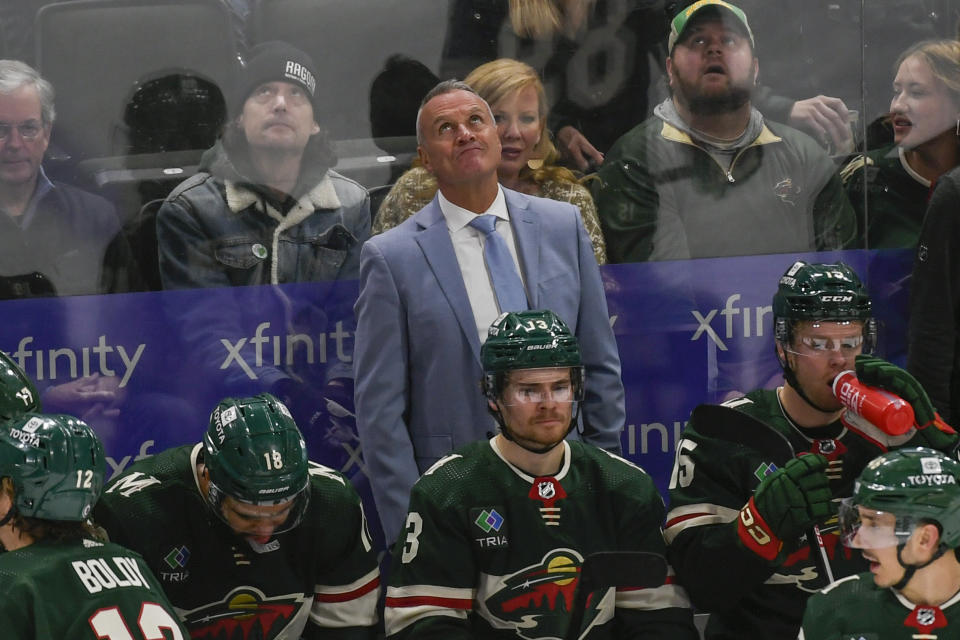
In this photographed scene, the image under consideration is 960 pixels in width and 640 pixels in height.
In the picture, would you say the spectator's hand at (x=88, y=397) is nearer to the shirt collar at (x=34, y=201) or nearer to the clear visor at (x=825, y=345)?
the shirt collar at (x=34, y=201)

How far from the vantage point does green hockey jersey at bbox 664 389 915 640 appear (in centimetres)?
426

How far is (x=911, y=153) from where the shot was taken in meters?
5.92

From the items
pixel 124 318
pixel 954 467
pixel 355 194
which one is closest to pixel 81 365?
pixel 124 318

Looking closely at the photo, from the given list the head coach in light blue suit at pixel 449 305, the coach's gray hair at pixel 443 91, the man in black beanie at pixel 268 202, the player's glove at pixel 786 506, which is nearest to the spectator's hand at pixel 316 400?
the man in black beanie at pixel 268 202

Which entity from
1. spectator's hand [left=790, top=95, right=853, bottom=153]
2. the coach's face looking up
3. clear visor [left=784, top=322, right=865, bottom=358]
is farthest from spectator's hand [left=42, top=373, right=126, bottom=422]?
spectator's hand [left=790, top=95, right=853, bottom=153]

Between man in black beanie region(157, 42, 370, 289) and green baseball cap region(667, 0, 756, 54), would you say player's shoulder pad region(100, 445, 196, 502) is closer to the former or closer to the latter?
man in black beanie region(157, 42, 370, 289)

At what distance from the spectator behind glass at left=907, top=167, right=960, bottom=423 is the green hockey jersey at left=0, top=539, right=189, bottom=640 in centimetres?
316

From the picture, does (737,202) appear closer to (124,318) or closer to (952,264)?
(952,264)

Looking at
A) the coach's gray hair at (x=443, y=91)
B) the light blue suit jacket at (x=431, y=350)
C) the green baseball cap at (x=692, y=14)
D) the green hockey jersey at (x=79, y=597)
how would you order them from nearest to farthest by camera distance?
the green hockey jersey at (x=79, y=597) < the light blue suit jacket at (x=431, y=350) < the coach's gray hair at (x=443, y=91) < the green baseball cap at (x=692, y=14)

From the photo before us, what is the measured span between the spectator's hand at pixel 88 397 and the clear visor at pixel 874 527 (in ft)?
9.06

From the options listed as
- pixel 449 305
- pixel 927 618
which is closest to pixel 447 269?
pixel 449 305

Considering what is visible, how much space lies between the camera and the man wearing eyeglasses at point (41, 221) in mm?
5230

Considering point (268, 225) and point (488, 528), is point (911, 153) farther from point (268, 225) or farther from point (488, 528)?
point (488, 528)

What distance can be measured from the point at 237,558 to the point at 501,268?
1.39 meters
